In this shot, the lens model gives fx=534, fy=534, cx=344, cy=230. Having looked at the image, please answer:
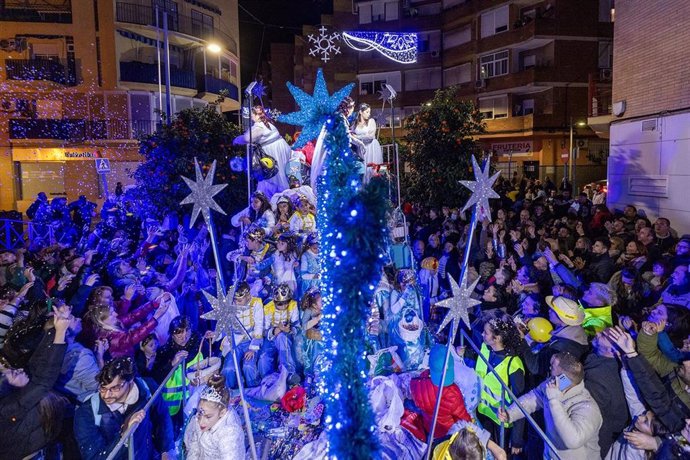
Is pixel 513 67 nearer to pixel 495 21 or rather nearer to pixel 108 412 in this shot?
pixel 495 21

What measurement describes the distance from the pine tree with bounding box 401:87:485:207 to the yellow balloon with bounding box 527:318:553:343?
33.8 ft

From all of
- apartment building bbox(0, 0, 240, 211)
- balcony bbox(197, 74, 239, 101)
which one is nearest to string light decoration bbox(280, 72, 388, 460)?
apartment building bbox(0, 0, 240, 211)

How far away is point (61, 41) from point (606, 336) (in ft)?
103

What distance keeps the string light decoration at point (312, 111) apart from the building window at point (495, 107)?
27996 millimetres

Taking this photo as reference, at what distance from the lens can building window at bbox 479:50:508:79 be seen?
32469mm

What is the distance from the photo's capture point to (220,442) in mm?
4324

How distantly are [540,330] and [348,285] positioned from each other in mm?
3739

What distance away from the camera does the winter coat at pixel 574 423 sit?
14.0 feet

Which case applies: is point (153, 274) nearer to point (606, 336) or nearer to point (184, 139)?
point (184, 139)

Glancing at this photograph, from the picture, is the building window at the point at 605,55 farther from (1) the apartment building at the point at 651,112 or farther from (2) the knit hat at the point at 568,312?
(2) the knit hat at the point at 568,312

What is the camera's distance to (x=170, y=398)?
5660 millimetres

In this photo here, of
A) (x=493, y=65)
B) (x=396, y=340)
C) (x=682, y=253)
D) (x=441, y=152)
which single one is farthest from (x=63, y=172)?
(x=682, y=253)

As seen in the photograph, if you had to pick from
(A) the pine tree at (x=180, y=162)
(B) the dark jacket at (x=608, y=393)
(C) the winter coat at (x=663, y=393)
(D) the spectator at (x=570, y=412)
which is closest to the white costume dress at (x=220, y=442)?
(D) the spectator at (x=570, y=412)

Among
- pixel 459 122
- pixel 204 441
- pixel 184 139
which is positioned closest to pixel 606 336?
pixel 204 441
